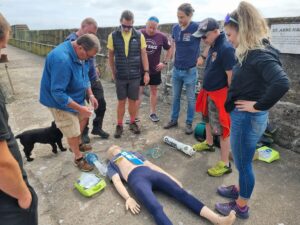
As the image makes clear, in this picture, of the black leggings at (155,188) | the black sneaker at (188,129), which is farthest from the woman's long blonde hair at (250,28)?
the black sneaker at (188,129)

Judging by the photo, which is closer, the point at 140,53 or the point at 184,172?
the point at 184,172

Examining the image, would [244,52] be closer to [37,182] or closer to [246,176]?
[246,176]

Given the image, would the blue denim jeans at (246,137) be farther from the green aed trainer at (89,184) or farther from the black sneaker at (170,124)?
the black sneaker at (170,124)

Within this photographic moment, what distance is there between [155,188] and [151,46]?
2.94 meters

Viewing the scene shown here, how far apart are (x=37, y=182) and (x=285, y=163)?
3493 millimetres

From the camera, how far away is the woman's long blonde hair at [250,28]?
7.41 feet

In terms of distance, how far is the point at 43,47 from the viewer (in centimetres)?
1761

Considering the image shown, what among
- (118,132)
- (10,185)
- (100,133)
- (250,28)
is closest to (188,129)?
(118,132)

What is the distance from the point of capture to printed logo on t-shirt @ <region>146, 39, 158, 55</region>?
527cm

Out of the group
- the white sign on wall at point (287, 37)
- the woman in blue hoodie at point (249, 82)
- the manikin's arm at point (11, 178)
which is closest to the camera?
the manikin's arm at point (11, 178)

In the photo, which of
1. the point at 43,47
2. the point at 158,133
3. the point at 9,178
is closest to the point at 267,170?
the point at 158,133

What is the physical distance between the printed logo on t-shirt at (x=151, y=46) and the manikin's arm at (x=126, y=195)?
108 inches

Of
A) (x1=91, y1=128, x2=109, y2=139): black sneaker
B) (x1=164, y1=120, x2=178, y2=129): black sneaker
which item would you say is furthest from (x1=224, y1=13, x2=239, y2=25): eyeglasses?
(x1=91, y1=128, x2=109, y2=139): black sneaker

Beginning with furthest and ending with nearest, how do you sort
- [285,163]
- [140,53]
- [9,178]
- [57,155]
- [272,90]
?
[140,53]
[57,155]
[285,163]
[272,90]
[9,178]
